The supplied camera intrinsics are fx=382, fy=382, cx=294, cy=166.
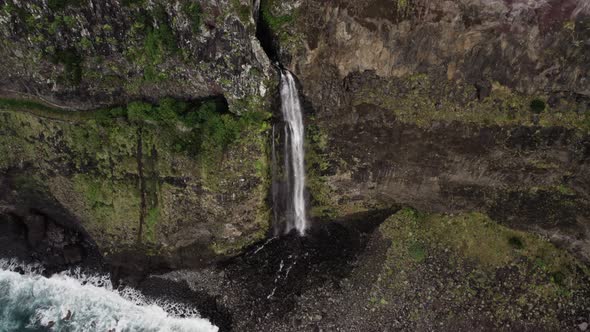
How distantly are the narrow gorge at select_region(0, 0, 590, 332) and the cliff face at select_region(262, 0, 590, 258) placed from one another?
0.09 m

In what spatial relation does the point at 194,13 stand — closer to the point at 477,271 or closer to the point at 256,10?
the point at 256,10

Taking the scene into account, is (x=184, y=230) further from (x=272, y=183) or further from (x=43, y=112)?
(x=43, y=112)

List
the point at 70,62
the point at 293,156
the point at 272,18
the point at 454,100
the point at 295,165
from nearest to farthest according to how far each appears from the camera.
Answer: the point at 272,18
the point at 454,100
the point at 70,62
the point at 293,156
the point at 295,165

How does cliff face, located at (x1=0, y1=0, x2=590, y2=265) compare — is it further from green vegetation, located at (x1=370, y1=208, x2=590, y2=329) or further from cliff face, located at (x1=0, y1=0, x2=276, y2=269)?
green vegetation, located at (x1=370, y1=208, x2=590, y2=329)

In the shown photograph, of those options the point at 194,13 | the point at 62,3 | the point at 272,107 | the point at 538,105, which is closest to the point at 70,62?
the point at 62,3

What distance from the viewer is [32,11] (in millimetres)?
17469

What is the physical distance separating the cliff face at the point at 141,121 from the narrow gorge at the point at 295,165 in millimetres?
101

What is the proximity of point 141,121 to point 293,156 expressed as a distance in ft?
26.4

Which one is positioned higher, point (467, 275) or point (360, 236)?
point (360, 236)

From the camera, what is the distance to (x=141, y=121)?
19.6 m

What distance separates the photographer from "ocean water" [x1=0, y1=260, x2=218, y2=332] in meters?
22.0

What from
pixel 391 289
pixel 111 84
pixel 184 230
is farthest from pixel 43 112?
pixel 391 289

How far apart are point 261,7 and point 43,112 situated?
42.7ft

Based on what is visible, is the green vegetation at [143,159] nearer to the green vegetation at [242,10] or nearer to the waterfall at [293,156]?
the waterfall at [293,156]
